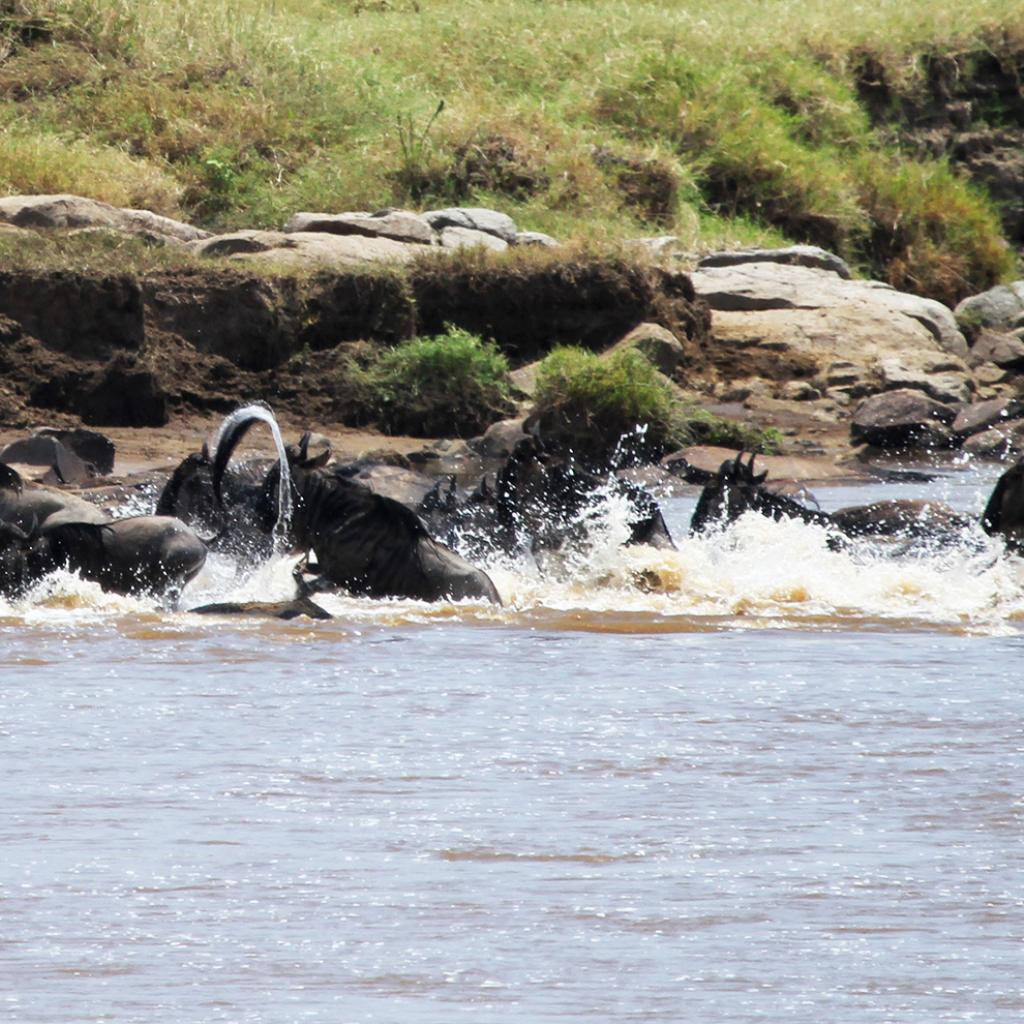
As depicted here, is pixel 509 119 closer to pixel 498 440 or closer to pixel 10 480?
pixel 498 440

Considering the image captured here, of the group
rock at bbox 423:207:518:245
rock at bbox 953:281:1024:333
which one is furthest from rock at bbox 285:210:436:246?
rock at bbox 953:281:1024:333

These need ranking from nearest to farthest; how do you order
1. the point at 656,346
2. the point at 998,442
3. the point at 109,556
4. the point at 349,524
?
the point at 109,556
the point at 349,524
the point at 998,442
the point at 656,346

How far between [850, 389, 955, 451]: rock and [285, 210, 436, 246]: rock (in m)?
4.59

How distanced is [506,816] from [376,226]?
1560 cm

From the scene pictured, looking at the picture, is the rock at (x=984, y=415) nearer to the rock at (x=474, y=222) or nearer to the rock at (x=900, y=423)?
the rock at (x=900, y=423)

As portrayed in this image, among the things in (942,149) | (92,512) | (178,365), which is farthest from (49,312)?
(942,149)

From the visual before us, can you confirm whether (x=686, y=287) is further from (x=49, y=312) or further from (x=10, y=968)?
(x=10, y=968)

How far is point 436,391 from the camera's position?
56.4 feet

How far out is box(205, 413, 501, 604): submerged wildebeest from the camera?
8.45 m

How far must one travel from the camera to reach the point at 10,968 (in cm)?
380

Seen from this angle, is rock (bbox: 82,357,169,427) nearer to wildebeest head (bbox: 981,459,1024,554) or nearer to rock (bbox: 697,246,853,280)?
rock (bbox: 697,246,853,280)

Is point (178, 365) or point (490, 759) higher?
point (490, 759)

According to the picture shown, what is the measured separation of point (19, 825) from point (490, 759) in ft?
4.34

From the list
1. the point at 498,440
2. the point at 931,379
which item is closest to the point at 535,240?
the point at 931,379
